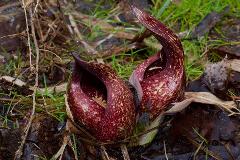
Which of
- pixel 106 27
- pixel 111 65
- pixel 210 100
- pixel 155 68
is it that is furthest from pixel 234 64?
pixel 106 27

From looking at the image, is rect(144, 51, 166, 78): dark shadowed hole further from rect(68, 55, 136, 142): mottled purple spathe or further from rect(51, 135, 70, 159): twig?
rect(51, 135, 70, 159): twig

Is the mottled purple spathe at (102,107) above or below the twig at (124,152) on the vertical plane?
above

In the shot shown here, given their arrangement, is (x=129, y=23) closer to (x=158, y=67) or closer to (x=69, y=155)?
(x=158, y=67)

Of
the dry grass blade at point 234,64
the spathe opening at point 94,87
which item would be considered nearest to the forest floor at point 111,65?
the dry grass blade at point 234,64

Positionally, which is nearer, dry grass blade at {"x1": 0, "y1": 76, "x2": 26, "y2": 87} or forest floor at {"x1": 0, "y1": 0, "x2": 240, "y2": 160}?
forest floor at {"x1": 0, "y1": 0, "x2": 240, "y2": 160}

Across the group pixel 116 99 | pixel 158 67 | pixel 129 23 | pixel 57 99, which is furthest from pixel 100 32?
pixel 116 99

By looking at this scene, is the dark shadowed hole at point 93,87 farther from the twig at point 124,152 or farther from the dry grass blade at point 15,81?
the dry grass blade at point 15,81

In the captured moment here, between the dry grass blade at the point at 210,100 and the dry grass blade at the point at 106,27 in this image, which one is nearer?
the dry grass blade at the point at 210,100

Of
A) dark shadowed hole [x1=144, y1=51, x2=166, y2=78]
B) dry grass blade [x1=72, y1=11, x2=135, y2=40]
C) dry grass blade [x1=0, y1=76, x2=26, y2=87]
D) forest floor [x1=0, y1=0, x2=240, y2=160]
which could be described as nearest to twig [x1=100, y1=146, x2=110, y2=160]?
forest floor [x1=0, y1=0, x2=240, y2=160]
